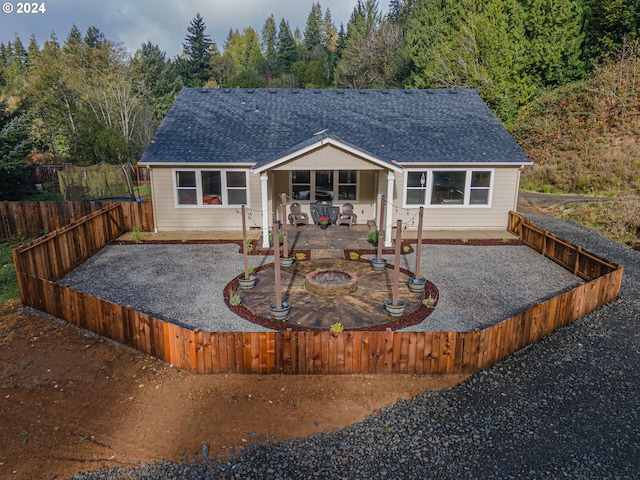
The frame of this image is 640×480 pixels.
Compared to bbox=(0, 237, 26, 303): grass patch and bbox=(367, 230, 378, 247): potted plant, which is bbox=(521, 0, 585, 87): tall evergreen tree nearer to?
bbox=(367, 230, 378, 247): potted plant

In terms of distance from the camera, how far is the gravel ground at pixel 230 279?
9641 mm

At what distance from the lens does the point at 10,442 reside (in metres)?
5.86

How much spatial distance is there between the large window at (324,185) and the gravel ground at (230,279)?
4311 millimetres

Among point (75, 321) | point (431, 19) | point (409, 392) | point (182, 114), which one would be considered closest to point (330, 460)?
point (409, 392)

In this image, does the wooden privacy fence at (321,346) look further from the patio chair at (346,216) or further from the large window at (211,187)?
the patio chair at (346,216)

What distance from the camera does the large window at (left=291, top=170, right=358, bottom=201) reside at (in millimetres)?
17812

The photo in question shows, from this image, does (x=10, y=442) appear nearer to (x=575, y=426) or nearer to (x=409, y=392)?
(x=409, y=392)

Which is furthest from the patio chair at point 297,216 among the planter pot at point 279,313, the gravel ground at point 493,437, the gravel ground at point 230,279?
the gravel ground at point 493,437

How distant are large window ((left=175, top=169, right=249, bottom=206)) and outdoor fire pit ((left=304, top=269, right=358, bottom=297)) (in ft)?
21.9

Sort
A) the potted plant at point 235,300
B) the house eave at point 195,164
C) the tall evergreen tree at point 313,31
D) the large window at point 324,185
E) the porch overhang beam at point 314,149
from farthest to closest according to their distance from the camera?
the tall evergreen tree at point 313,31 < the large window at point 324,185 < the house eave at point 195,164 < the porch overhang beam at point 314,149 < the potted plant at point 235,300

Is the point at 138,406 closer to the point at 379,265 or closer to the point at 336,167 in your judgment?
the point at 379,265

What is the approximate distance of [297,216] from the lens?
1728cm

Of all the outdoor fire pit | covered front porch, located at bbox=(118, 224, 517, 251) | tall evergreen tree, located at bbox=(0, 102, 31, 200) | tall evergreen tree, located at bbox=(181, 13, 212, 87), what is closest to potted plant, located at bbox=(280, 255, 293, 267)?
the outdoor fire pit

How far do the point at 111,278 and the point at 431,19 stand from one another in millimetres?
38900
